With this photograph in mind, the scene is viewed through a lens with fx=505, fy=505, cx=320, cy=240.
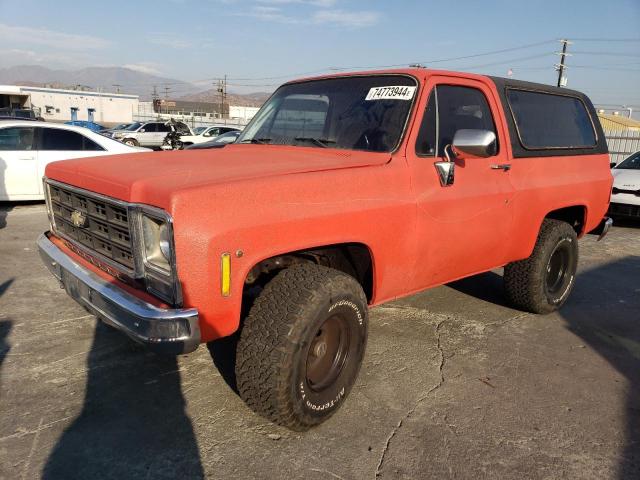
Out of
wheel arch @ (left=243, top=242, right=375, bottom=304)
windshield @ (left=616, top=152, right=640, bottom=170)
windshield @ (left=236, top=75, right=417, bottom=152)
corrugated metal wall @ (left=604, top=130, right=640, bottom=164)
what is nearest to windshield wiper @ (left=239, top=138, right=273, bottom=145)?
windshield @ (left=236, top=75, right=417, bottom=152)

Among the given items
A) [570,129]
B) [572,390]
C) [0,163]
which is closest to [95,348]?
[572,390]

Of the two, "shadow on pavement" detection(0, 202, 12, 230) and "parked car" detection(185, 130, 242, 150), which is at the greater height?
"parked car" detection(185, 130, 242, 150)

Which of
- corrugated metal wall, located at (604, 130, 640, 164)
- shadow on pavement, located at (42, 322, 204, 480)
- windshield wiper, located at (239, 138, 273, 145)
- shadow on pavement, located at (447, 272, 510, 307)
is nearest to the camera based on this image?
shadow on pavement, located at (42, 322, 204, 480)

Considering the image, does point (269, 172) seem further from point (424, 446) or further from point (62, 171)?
point (424, 446)

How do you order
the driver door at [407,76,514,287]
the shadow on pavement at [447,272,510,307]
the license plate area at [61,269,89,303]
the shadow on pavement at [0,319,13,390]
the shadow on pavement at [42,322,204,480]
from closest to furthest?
1. the shadow on pavement at [42,322,204,480]
2. the license plate area at [61,269,89,303]
3. the driver door at [407,76,514,287]
4. the shadow on pavement at [0,319,13,390]
5. the shadow on pavement at [447,272,510,307]

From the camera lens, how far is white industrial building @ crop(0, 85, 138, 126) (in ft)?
191

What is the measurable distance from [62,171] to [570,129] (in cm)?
427

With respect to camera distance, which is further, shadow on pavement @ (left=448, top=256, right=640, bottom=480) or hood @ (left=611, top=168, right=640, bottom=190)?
hood @ (left=611, top=168, right=640, bottom=190)

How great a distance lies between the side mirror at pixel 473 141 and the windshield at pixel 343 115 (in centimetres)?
37

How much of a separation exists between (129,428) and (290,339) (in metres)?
1.08

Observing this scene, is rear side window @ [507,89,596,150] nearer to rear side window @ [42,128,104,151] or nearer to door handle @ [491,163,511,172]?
door handle @ [491,163,511,172]

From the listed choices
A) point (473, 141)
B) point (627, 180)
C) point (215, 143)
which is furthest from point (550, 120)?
point (215, 143)

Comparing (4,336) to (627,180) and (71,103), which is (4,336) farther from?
(71,103)

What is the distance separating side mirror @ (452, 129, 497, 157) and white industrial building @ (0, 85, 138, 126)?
6343 cm
